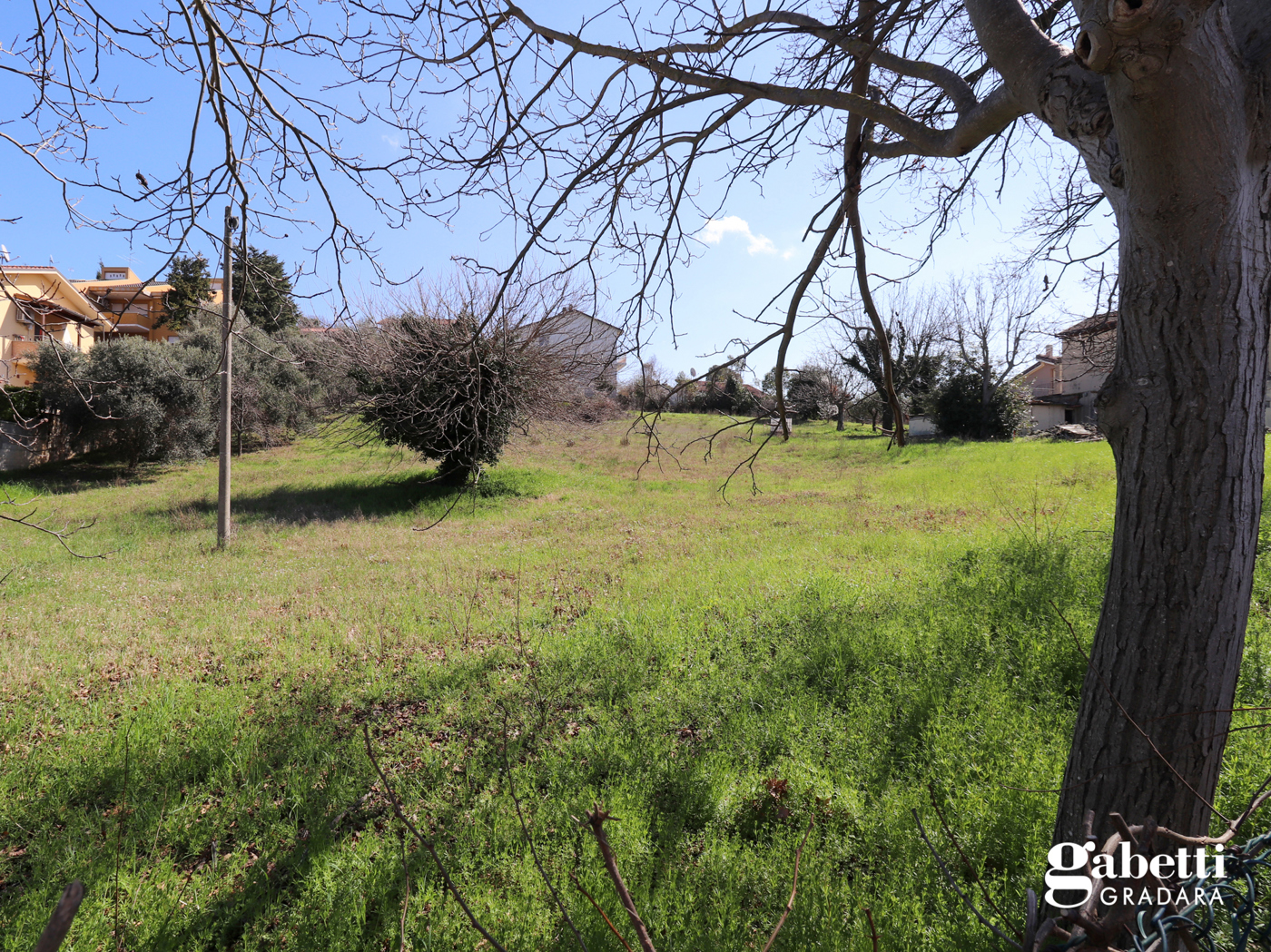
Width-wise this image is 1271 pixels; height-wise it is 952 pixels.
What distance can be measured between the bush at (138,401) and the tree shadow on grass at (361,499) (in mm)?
5993

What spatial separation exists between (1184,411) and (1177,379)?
0.10 meters

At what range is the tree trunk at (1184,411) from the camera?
1860 millimetres

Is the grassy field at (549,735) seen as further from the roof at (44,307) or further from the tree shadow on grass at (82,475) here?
the tree shadow on grass at (82,475)

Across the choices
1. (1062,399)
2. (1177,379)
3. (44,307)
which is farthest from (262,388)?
(1062,399)

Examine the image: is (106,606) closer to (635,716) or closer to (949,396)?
(635,716)

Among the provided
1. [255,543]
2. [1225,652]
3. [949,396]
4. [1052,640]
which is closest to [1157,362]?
[1225,652]

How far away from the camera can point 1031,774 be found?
3.47 metres

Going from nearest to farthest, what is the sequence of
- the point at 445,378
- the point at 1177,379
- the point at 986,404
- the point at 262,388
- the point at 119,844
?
the point at 1177,379
the point at 119,844
the point at 445,378
the point at 262,388
the point at 986,404

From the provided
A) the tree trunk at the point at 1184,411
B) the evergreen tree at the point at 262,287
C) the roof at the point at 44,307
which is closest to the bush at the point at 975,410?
the tree trunk at the point at 1184,411

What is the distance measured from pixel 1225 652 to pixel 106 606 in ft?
33.8

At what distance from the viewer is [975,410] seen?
100ft

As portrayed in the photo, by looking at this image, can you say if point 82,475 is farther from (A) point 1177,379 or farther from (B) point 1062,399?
(B) point 1062,399

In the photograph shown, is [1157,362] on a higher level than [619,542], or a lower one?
higher

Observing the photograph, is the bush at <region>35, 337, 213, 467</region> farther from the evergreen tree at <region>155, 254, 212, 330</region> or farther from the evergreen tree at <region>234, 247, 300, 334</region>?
the evergreen tree at <region>234, 247, 300, 334</region>
